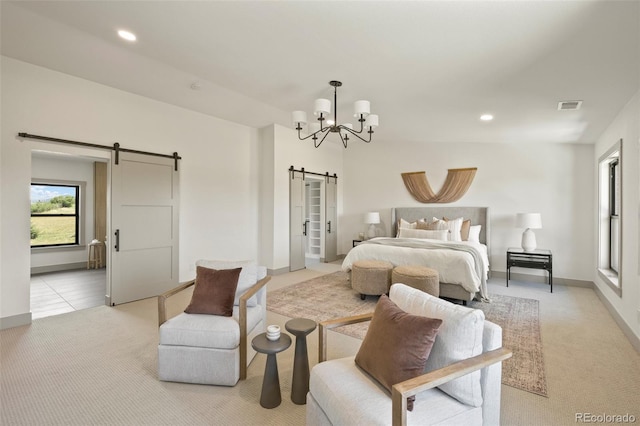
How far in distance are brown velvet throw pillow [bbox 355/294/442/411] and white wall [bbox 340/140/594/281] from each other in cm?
533

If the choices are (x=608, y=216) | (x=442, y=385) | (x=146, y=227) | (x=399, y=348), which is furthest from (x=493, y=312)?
(x=146, y=227)

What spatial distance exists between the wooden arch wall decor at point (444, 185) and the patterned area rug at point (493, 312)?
7.89 feet

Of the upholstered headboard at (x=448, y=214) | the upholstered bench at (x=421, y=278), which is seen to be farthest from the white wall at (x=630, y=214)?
the upholstered headboard at (x=448, y=214)

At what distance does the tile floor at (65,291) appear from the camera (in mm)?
4082

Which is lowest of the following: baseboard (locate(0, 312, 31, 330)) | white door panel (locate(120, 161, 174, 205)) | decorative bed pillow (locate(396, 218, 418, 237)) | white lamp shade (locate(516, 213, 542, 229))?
baseboard (locate(0, 312, 31, 330))

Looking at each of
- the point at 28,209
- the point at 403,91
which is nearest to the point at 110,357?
the point at 28,209

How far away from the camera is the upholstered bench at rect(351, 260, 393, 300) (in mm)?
4289

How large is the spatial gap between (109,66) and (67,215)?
476 centimetres

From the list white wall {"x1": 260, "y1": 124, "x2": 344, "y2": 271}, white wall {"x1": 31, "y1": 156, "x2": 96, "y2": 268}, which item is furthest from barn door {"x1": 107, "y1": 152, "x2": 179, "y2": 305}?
white wall {"x1": 31, "y1": 156, "x2": 96, "y2": 268}

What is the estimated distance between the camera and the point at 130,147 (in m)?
4.37

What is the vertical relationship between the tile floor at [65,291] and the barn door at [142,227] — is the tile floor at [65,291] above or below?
below

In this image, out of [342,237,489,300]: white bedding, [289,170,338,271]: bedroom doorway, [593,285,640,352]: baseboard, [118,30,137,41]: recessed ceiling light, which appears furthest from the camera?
[289,170,338,271]: bedroom doorway

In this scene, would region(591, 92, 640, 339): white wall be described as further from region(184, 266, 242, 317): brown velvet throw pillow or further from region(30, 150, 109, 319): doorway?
region(30, 150, 109, 319): doorway

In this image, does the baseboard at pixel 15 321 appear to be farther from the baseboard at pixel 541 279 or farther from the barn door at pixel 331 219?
the baseboard at pixel 541 279
